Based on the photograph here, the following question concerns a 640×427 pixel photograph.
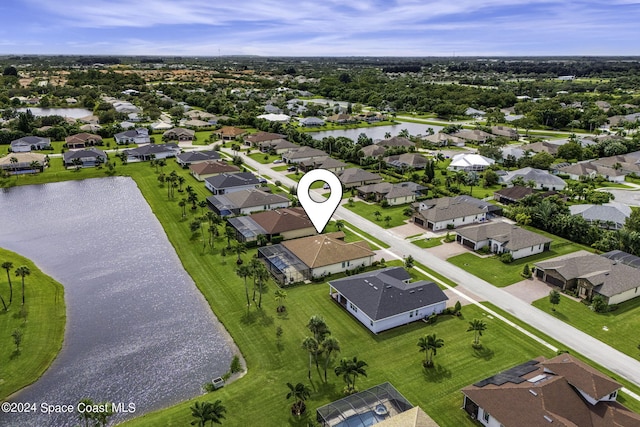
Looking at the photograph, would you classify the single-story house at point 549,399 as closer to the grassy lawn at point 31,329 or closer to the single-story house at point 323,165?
the grassy lawn at point 31,329

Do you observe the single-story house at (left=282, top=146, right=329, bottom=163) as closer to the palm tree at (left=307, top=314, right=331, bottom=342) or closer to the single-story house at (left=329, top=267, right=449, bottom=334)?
the single-story house at (left=329, top=267, right=449, bottom=334)

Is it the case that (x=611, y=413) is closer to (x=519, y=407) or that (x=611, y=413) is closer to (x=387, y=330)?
(x=519, y=407)

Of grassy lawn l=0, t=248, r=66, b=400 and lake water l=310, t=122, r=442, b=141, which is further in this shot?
lake water l=310, t=122, r=442, b=141

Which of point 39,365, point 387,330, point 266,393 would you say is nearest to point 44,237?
point 39,365

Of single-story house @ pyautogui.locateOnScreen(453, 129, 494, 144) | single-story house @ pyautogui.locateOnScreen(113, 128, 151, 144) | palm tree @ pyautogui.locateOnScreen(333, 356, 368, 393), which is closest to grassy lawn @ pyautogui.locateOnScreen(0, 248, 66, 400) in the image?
palm tree @ pyautogui.locateOnScreen(333, 356, 368, 393)

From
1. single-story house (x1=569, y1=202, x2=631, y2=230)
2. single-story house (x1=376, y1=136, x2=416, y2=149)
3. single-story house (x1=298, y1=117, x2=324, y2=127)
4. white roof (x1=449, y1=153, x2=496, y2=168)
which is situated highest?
single-story house (x1=298, y1=117, x2=324, y2=127)

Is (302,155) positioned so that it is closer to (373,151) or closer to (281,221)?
(373,151)

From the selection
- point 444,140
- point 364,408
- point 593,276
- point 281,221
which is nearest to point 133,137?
point 281,221
